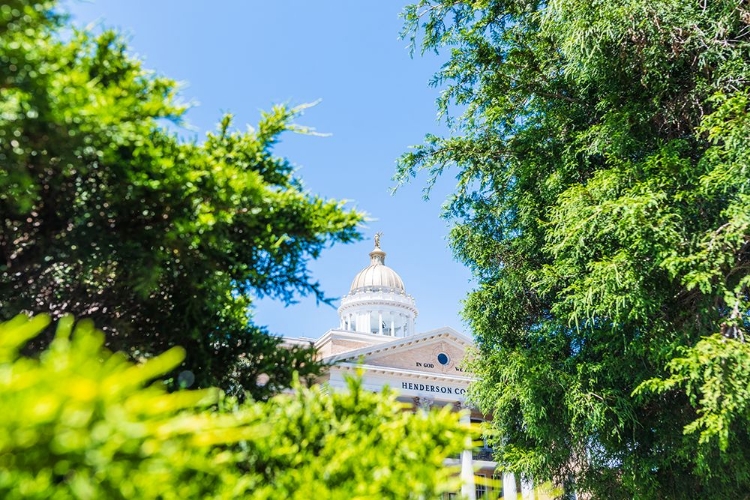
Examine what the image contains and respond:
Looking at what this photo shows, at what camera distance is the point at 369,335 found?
4369 centimetres

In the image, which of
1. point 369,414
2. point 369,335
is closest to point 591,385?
point 369,414

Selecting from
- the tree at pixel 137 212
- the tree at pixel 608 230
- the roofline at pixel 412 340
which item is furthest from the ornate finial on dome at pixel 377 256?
the tree at pixel 137 212

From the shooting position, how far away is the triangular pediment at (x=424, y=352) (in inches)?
1473

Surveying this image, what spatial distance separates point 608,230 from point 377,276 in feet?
154

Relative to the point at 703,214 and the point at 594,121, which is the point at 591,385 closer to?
the point at 703,214

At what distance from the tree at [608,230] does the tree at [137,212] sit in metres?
6.34

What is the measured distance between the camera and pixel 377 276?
186 feet

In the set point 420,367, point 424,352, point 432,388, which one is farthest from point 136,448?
point 424,352

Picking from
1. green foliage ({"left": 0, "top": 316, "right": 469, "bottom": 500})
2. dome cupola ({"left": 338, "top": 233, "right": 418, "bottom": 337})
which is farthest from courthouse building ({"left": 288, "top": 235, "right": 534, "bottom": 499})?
green foliage ({"left": 0, "top": 316, "right": 469, "bottom": 500})

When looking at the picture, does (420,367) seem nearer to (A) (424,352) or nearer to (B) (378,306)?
(A) (424,352)

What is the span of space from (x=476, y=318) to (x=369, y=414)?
9745mm

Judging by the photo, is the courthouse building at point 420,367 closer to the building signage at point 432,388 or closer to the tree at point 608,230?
the building signage at point 432,388

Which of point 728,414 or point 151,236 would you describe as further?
point 728,414

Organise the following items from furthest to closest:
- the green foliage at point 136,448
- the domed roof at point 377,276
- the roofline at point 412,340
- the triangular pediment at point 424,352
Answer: the domed roof at point 377,276 < the triangular pediment at point 424,352 < the roofline at point 412,340 < the green foliage at point 136,448
